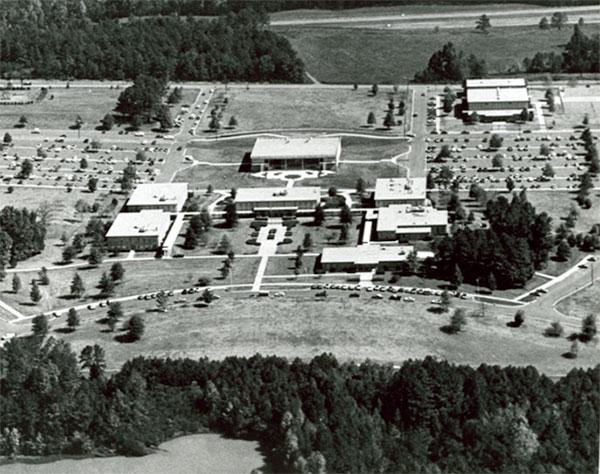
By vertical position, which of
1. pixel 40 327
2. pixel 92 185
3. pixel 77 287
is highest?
pixel 92 185

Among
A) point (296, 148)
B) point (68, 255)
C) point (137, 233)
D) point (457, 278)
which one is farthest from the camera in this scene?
point (296, 148)

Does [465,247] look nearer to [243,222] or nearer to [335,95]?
[243,222]

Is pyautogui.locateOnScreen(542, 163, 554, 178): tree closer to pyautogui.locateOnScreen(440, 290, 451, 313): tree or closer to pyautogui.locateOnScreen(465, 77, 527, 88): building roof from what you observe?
pyautogui.locateOnScreen(465, 77, 527, 88): building roof

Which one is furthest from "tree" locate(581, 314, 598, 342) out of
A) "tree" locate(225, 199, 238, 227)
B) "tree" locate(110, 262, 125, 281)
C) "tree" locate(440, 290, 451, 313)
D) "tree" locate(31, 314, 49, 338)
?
"tree" locate(31, 314, 49, 338)

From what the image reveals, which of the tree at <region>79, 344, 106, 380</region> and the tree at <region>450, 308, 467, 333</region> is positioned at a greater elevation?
the tree at <region>450, 308, 467, 333</region>

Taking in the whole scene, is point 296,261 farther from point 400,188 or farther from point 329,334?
point 400,188

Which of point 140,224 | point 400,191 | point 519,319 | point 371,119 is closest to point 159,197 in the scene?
point 140,224

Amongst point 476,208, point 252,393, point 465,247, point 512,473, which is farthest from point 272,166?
point 512,473
